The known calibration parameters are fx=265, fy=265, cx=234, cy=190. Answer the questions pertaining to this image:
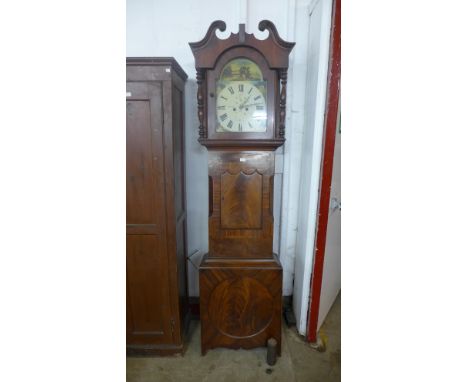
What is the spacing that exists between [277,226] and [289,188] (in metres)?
0.27

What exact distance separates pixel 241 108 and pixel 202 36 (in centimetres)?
62

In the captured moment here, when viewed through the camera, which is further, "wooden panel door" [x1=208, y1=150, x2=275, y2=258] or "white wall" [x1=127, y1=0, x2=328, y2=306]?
"white wall" [x1=127, y1=0, x2=328, y2=306]

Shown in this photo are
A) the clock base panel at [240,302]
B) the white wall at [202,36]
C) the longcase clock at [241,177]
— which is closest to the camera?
the longcase clock at [241,177]

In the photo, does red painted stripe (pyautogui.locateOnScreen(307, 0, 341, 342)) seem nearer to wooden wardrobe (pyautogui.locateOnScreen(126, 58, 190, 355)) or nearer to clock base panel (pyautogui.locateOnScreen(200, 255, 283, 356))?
clock base panel (pyautogui.locateOnScreen(200, 255, 283, 356))

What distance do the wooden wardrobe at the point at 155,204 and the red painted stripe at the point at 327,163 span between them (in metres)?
0.76

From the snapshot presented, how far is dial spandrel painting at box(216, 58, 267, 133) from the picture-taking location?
124 centimetres

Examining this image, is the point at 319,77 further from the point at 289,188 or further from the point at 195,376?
the point at 195,376

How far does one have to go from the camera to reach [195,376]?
1396 millimetres

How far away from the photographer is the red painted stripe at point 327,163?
1239mm

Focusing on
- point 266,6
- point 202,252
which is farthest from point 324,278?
point 266,6

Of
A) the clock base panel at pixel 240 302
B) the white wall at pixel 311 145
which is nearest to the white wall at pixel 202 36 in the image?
the white wall at pixel 311 145

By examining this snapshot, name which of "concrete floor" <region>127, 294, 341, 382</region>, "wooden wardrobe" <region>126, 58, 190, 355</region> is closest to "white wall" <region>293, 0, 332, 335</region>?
"concrete floor" <region>127, 294, 341, 382</region>

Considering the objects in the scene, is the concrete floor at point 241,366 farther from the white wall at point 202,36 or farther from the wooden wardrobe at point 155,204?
the white wall at point 202,36

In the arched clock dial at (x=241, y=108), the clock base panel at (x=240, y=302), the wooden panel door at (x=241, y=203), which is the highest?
the arched clock dial at (x=241, y=108)
